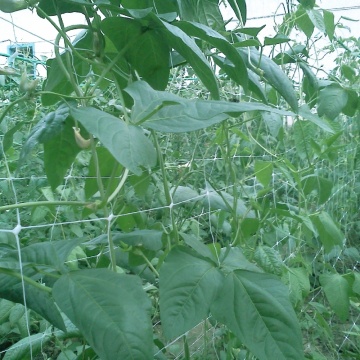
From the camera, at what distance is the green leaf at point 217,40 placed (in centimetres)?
66

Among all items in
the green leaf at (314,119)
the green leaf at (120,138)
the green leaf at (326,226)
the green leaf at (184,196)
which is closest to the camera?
the green leaf at (120,138)

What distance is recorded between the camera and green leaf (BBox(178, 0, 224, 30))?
816 mm

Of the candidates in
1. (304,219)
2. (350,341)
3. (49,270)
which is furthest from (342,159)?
(49,270)

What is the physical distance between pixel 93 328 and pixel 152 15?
36 cm

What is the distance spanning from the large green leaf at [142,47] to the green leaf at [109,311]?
1.01 ft

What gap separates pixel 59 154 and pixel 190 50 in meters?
0.25

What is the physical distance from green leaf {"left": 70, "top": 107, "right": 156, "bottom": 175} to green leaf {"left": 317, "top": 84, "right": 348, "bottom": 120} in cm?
88

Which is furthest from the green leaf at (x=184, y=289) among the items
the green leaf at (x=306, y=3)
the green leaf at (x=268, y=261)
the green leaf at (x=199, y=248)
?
the green leaf at (x=306, y=3)

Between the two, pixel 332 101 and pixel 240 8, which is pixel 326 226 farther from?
pixel 240 8

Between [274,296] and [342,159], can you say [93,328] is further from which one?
[342,159]

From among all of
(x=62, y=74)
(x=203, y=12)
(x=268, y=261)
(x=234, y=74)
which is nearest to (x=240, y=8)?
(x=203, y=12)

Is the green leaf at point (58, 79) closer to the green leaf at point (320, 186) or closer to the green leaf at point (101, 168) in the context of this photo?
the green leaf at point (101, 168)

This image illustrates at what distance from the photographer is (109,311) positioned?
1.86 ft

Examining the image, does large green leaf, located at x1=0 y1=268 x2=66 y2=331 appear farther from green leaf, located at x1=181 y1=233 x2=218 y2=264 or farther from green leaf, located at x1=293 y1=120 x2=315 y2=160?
green leaf, located at x1=293 y1=120 x2=315 y2=160
